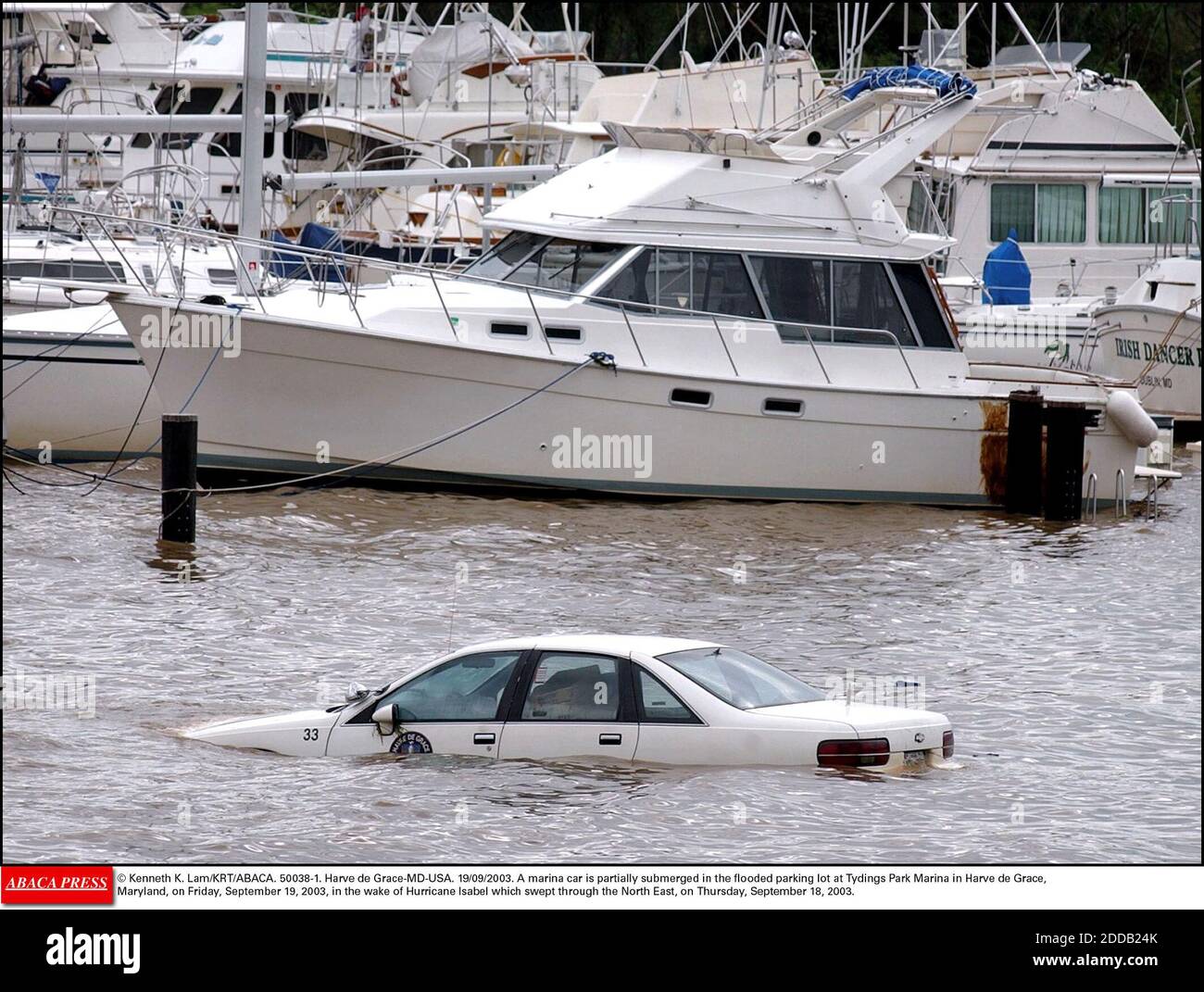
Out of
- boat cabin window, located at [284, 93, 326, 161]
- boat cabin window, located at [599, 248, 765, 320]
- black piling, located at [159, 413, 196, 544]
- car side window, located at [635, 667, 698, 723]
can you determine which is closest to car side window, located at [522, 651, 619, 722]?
car side window, located at [635, 667, 698, 723]

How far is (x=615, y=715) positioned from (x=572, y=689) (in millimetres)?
321

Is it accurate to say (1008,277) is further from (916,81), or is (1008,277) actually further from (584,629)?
(584,629)

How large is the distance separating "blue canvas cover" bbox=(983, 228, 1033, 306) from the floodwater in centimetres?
813

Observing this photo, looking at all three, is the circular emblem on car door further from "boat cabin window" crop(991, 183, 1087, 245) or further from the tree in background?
the tree in background

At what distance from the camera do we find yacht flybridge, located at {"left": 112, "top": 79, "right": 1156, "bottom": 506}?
2114 cm

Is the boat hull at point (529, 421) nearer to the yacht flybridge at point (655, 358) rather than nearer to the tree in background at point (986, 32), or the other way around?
the yacht flybridge at point (655, 358)

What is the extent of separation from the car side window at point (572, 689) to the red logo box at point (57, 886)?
3837 mm

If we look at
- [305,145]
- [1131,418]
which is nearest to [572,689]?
[1131,418]

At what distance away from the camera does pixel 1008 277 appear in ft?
109

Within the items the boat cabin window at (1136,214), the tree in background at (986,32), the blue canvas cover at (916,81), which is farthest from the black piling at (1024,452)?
the tree in background at (986,32)

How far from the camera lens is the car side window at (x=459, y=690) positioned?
37.0ft

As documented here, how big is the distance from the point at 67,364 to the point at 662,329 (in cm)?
760

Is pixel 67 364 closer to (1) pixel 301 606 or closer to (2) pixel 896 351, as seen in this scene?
(1) pixel 301 606

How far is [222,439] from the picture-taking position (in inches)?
841
